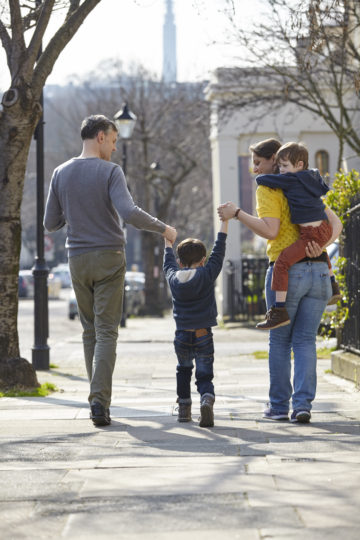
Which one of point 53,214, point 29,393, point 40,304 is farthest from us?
point 40,304

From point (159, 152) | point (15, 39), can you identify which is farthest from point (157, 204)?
point (15, 39)

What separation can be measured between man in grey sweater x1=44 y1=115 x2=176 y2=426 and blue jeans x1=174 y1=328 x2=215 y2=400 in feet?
1.41

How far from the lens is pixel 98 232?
6.01 metres

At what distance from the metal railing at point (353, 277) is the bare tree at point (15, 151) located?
276 centimetres

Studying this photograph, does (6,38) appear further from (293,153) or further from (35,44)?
(293,153)

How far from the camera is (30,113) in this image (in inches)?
323

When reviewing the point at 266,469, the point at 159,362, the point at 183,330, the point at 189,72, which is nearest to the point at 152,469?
the point at 266,469

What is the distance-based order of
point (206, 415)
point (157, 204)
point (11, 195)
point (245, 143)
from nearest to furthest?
point (206, 415) < point (11, 195) < point (245, 143) < point (157, 204)

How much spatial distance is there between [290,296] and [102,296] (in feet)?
3.82

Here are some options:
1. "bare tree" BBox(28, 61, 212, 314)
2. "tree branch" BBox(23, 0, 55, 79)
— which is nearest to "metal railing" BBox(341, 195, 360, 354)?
"tree branch" BBox(23, 0, 55, 79)

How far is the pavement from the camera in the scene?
10.7ft

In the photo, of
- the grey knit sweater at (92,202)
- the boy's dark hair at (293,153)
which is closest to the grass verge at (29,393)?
the grey knit sweater at (92,202)

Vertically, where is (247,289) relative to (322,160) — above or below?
below

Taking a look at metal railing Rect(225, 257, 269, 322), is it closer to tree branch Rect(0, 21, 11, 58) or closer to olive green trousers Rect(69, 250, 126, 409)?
tree branch Rect(0, 21, 11, 58)
